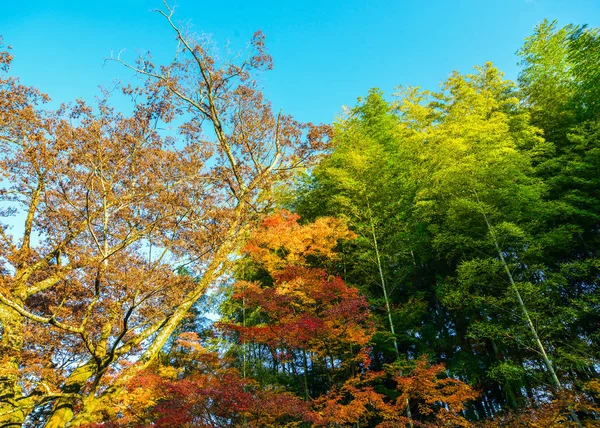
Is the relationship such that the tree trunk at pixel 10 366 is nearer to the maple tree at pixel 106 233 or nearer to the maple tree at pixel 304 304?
the maple tree at pixel 106 233

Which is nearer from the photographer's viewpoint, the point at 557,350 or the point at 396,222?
the point at 557,350

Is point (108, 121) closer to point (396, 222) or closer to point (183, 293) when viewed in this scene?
point (183, 293)

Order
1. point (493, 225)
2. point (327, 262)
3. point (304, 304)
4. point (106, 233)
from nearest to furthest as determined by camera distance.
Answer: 1. point (106, 233)
2. point (493, 225)
3. point (304, 304)
4. point (327, 262)

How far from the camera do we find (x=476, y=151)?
332 inches

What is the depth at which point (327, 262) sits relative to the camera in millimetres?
10227

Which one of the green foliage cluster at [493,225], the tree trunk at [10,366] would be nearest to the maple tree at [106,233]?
the tree trunk at [10,366]

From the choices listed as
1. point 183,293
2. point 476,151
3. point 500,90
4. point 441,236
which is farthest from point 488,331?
point 500,90

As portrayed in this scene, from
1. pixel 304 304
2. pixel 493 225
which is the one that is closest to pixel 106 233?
pixel 304 304

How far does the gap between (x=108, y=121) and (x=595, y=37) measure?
458 inches

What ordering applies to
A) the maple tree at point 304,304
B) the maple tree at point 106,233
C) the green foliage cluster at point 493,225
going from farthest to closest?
the maple tree at point 304,304
the green foliage cluster at point 493,225
the maple tree at point 106,233

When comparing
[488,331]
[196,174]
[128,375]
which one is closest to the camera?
[128,375]

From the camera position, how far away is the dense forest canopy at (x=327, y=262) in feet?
14.3

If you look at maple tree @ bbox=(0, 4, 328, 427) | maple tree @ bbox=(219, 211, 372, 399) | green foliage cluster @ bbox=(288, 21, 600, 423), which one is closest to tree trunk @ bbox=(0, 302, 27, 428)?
maple tree @ bbox=(0, 4, 328, 427)

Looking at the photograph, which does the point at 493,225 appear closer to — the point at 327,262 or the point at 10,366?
the point at 327,262
